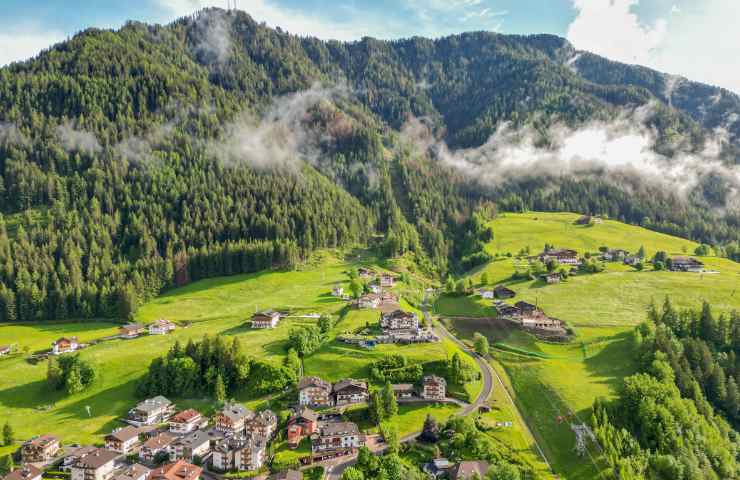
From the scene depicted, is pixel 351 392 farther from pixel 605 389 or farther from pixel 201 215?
pixel 201 215

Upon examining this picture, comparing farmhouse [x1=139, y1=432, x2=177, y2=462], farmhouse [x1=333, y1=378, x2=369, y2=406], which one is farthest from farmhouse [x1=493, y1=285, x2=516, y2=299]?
farmhouse [x1=139, y1=432, x2=177, y2=462]

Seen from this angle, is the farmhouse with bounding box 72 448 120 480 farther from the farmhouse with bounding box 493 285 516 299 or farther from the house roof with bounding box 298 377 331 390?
the farmhouse with bounding box 493 285 516 299

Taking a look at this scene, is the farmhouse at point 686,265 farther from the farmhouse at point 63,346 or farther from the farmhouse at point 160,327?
the farmhouse at point 63,346

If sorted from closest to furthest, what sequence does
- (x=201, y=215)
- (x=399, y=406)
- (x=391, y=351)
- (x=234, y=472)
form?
(x=234, y=472) → (x=399, y=406) → (x=391, y=351) → (x=201, y=215)

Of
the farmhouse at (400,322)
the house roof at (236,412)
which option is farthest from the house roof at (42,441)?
the farmhouse at (400,322)

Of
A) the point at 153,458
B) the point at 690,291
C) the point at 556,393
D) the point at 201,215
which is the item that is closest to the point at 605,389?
the point at 556,393

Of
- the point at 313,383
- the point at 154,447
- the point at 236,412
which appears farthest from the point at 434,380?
the point at 154,447
